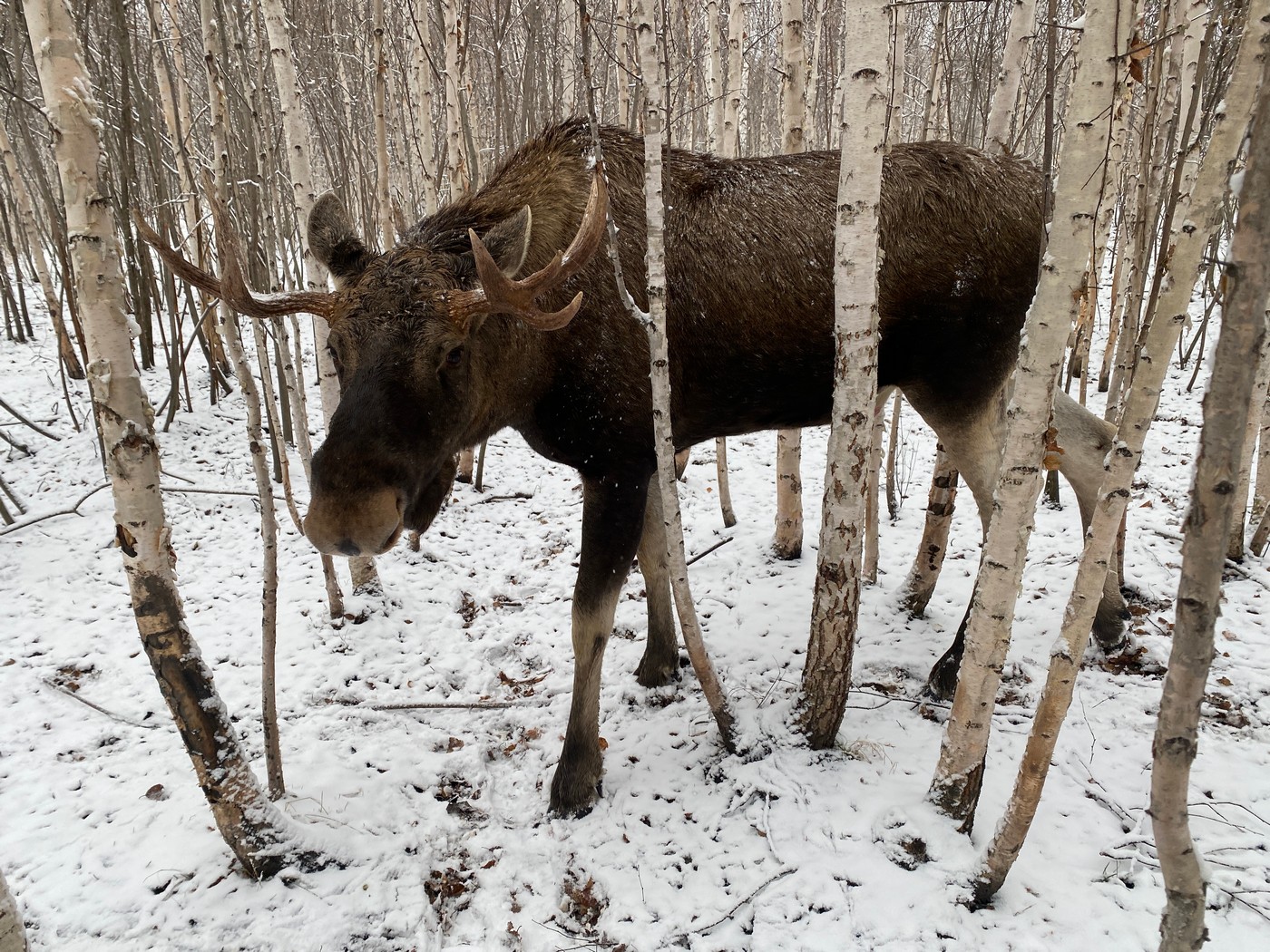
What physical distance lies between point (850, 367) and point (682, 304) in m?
0.84

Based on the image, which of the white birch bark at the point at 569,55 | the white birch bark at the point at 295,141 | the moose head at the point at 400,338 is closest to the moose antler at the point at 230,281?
the moose head at the point at 400,338

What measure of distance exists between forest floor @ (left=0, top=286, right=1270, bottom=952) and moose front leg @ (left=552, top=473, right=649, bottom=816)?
150 mm

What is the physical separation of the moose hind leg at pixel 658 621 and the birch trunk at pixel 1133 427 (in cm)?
190

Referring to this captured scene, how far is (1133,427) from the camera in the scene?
5.80ft

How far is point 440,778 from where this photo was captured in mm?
3107

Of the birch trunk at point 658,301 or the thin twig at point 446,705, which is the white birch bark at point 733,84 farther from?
the thin twig at point 446,705

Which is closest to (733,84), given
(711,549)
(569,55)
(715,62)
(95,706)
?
(715,62)

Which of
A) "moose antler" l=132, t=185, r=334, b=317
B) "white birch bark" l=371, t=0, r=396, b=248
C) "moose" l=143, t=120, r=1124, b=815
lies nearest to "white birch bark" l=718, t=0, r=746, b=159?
"moose" l=143, t=120, r=1124, b=815

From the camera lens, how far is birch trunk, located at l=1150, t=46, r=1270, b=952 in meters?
1.14

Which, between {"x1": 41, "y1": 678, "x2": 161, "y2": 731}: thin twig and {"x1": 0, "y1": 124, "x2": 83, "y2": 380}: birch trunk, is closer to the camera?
{"x1": 41, "y1": 678, "x2": 161, "y2": 731}: thin twig

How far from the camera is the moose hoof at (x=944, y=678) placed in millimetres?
3318

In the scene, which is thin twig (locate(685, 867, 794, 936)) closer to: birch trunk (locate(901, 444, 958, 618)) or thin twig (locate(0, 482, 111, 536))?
birch trunk (locate(901, 444, 958, 618))

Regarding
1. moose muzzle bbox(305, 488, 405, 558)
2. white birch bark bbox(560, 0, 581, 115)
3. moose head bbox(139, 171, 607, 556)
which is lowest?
moose muzzle bbox(305, 488, 405, 558)

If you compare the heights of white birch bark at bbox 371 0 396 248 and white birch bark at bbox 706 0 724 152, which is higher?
white birch bark at bbox 706 0 724 152
